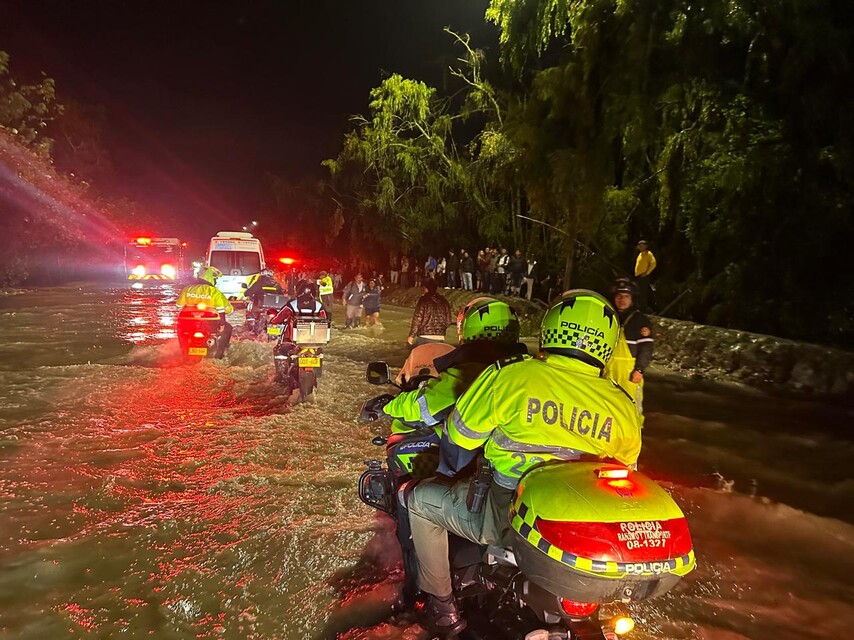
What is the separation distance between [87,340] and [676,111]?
41.6ft

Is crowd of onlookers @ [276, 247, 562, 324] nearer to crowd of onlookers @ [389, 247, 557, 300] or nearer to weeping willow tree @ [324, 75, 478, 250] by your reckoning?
crowd of onlookers @ [389, 247, 557, 300]

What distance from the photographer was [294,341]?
779 cm

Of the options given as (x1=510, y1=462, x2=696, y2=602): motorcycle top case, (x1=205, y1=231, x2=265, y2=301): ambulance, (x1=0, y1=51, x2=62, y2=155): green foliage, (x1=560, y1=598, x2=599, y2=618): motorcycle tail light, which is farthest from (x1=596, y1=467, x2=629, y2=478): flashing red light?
(x1=0, y1=51, x2=62, y2=155): green foliage

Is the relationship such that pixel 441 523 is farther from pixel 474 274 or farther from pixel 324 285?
pixel 474 274

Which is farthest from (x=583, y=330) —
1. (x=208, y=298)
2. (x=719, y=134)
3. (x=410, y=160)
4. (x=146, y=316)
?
(x=410, y=160)

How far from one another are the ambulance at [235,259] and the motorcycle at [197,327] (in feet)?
27.0

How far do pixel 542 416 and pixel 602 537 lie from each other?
0.53m

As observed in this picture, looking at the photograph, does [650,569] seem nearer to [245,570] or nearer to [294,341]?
[245,570]

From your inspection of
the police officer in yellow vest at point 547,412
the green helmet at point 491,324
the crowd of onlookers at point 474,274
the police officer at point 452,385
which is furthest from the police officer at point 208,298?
the police officer in yellow vest at point 547,412

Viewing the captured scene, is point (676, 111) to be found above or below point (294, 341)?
above

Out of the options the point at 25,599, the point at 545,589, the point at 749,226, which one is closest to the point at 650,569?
the point at 545,589

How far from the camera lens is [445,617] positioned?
2938mm

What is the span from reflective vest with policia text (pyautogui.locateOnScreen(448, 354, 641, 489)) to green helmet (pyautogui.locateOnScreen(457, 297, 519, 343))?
2.99 ft

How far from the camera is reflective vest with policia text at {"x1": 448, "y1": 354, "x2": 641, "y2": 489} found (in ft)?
8.11
